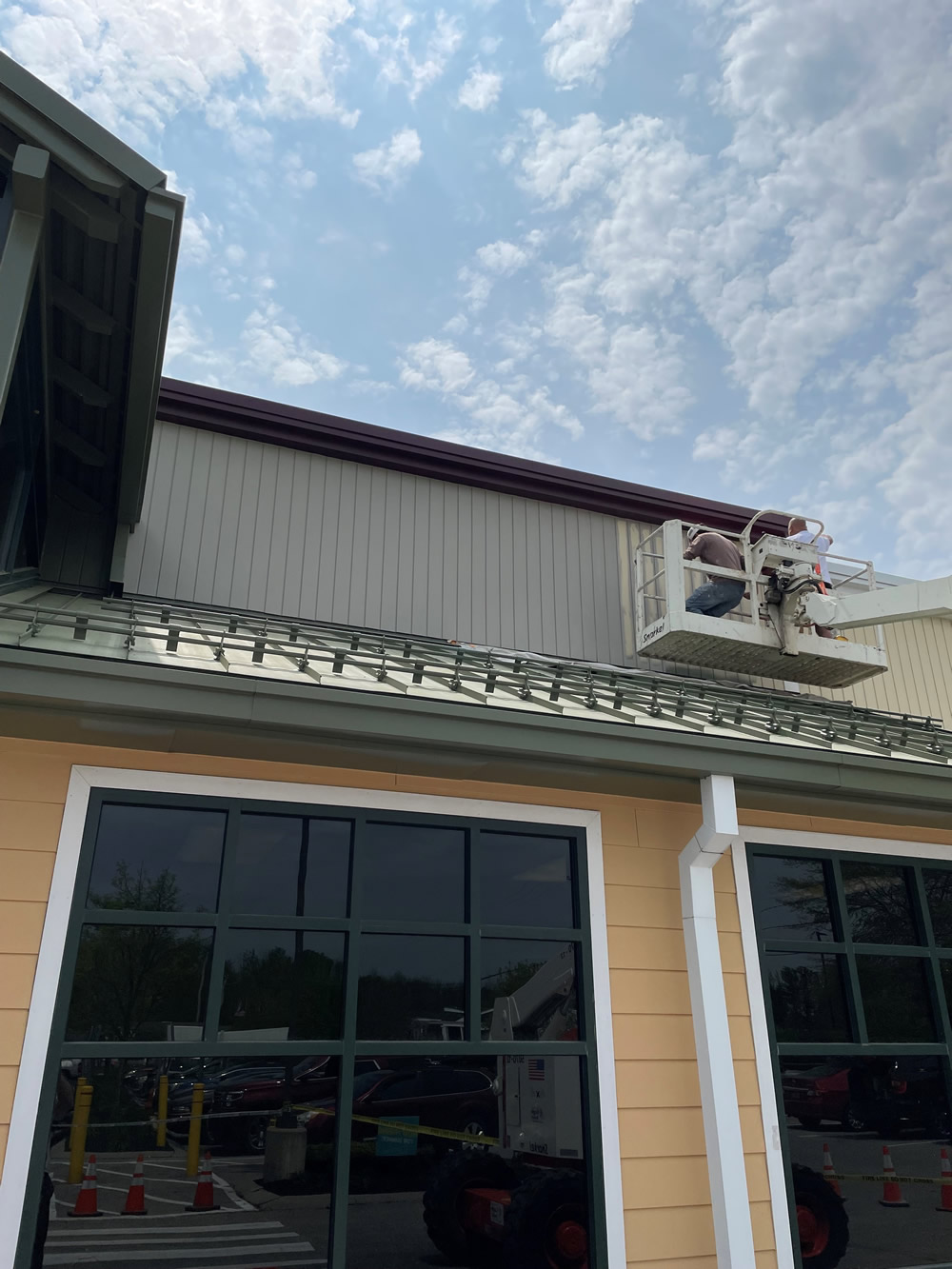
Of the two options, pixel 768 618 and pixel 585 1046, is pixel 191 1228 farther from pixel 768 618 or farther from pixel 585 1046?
pixel 768 618

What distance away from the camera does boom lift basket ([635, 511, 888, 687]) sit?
30.2 feet

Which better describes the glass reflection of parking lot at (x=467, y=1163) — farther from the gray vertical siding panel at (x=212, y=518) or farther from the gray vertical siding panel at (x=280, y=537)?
the gray vertical siding panel at (x=212, y=518)

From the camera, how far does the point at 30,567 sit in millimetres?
7219

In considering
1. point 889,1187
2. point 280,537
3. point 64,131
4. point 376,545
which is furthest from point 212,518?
point 889,1187

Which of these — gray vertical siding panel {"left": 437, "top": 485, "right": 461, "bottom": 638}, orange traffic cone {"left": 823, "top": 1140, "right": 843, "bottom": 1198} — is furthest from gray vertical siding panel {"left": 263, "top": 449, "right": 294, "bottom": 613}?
orange traffic cone {"left": 823, "top": 1140, "right": 843, "bottom": 1198}

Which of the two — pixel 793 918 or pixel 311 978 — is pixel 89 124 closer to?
pixel 311 978

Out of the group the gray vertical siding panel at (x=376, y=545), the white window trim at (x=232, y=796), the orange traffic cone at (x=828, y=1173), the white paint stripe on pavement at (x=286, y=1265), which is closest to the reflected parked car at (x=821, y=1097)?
the orange traffic cone at (x=828, y=1173)

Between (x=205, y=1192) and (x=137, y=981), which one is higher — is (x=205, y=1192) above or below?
below

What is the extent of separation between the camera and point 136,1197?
6.40 meters

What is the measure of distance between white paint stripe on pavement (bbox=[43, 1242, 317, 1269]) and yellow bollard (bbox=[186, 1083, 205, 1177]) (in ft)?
2.55

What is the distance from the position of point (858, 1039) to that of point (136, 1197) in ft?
16.8

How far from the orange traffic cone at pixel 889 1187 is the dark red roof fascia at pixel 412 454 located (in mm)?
6597

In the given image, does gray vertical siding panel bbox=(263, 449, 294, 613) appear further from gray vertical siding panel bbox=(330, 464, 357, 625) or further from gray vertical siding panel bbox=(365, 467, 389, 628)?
gray vertical siding panel bbox=(365, 467, 389, 628)

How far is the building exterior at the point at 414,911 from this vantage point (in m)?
4.24
